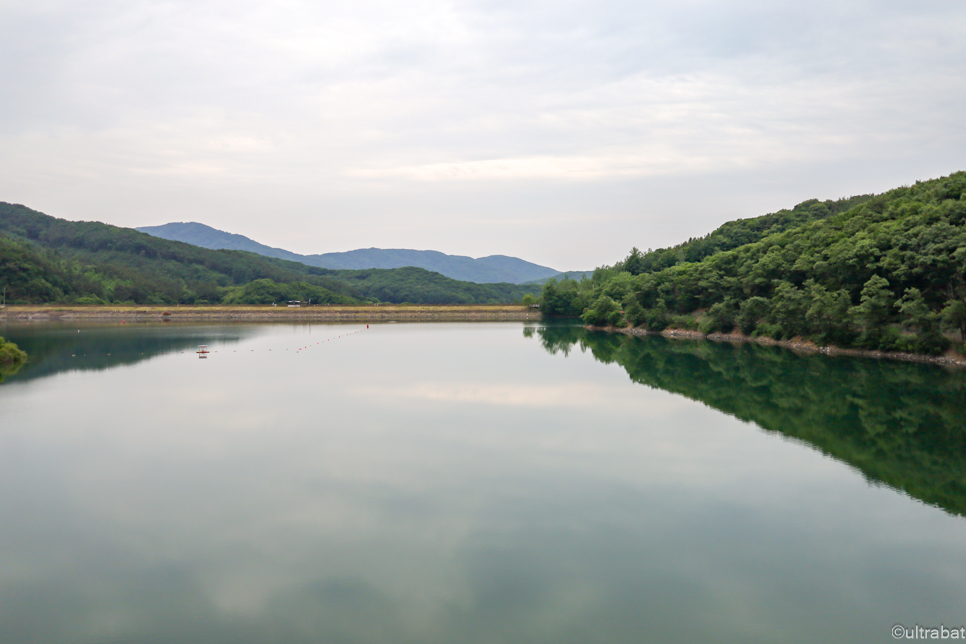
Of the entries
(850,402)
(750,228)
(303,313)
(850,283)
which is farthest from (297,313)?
(850,402)

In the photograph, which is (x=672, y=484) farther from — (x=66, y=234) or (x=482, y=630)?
(x=66, y=234)

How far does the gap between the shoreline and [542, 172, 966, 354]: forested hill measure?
451mm

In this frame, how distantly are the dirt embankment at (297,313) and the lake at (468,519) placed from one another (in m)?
72.2

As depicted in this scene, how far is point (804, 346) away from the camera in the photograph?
3997 cm

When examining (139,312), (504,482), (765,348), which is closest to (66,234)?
(139,312)

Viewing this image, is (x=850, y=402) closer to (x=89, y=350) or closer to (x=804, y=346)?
(x=804, y=346)

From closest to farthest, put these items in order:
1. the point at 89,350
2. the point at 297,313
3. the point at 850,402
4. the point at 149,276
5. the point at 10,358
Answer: the point at 850,402 < the point at 10,358 < the point at 89,350 < the point at 297,313 < the point at 149,276

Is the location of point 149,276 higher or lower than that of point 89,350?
higher

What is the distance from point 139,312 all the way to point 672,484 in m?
96.1

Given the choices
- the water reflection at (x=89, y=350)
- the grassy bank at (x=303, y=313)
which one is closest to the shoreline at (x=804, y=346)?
the grassy bank at (x=303, y=313)

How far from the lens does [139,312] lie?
9206 centimetres

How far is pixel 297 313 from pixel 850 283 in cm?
7564

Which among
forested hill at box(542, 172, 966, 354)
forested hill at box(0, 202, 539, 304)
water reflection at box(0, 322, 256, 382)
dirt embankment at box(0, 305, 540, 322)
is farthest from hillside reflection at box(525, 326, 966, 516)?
forested hill at box(0, 202, 539, 304)

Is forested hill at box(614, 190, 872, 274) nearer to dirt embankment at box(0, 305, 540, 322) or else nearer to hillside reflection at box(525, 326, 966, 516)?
dirt embankment at box(0, 305, 540, 322)
